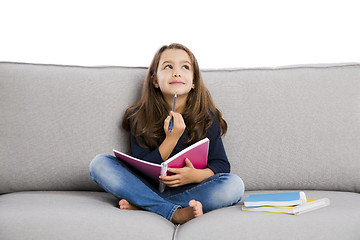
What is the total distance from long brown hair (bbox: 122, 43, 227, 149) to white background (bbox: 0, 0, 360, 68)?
0.50 m

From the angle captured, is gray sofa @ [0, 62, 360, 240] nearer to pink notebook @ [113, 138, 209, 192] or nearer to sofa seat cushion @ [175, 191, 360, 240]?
pink notebook @ [113, 138, 209, 192]

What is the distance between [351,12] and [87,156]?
67.0 inches

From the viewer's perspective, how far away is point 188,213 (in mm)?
1541

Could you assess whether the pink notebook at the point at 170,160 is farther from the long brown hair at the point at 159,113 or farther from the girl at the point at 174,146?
the long brown hair at the point at 159,113

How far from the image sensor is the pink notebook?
5.26 ft

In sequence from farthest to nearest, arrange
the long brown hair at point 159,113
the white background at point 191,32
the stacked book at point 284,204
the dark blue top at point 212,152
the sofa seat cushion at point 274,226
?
the white background at point 191,32
the long brown hair at point 159,113
the dark blue top at point 212,152
the stacked book at point 284,204
the sofa seat cushion at point 274,226

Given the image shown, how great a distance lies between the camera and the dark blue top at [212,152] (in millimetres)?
1826

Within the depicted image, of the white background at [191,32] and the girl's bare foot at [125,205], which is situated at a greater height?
the white background at [191,32]

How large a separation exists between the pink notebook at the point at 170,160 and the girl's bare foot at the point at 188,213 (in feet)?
0.53

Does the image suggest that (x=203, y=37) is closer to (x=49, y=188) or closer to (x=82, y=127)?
(x=82, y=127)

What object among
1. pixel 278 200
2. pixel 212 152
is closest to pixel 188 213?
pixel 278 200

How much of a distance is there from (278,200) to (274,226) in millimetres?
144

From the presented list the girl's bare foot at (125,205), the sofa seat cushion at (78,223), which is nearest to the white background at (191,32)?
the girl's bare foot at (125,205)

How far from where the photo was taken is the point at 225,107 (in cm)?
206
